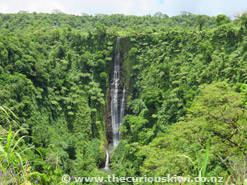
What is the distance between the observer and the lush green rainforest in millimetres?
15866

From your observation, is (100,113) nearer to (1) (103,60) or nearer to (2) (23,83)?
(1) (103,60)

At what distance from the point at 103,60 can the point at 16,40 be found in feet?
41.3

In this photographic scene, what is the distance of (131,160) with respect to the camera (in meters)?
22.7

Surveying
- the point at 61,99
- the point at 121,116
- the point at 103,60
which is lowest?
the point at 121,116

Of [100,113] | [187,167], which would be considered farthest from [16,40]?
[187,167]

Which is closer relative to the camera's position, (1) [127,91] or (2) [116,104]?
(2) [116,104]

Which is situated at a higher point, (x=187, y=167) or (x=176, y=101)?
(x=176, y=101)

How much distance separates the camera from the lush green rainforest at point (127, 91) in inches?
625

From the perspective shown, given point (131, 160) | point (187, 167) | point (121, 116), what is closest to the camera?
point (187, 167)

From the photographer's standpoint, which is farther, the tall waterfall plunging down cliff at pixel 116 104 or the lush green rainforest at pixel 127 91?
the tall waterfall plunging down cliff at pixel 116 104

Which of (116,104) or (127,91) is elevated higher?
(127,91)

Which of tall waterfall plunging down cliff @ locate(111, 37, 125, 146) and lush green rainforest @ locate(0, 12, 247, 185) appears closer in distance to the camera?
lush green rainforest @ locate(0, 12, 247, 185)

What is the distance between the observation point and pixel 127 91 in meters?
33.4

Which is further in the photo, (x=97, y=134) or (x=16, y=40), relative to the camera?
(x=97, y=134)
